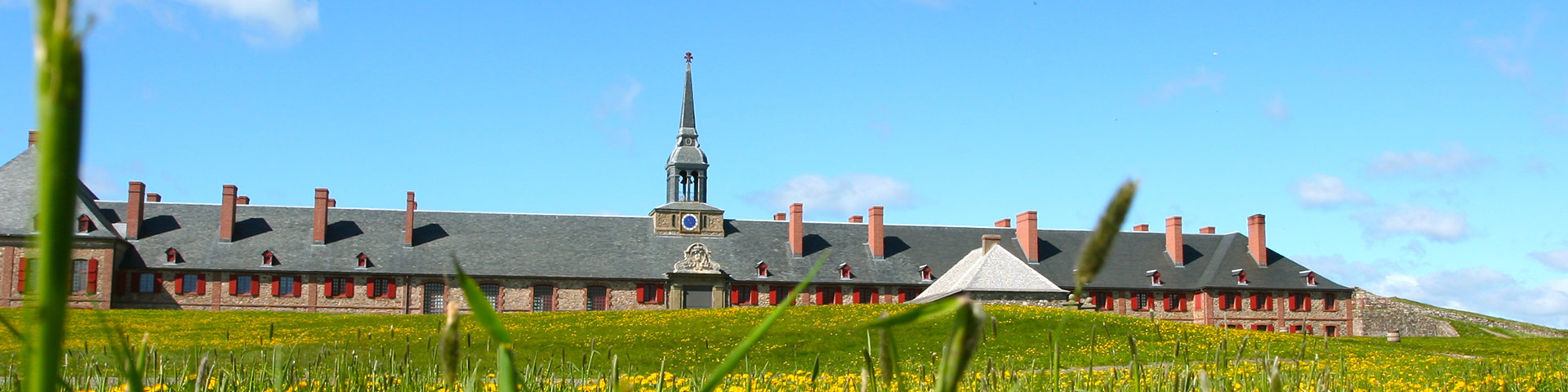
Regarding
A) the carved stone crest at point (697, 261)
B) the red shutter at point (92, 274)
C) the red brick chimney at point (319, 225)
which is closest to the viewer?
the red shutter at point (92, 274)

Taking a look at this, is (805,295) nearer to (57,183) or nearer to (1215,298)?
(1215,298)

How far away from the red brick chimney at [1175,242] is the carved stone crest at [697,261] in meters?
22.0

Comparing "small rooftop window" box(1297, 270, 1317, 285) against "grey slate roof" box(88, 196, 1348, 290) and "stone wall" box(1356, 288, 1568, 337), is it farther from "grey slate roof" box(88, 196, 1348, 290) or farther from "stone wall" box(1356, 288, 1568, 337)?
"stone wall" box(1356, 288, 1568, 337)

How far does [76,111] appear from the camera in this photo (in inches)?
21.9

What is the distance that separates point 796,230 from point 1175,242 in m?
18.2

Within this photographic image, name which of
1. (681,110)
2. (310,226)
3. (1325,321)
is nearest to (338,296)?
(310,226)

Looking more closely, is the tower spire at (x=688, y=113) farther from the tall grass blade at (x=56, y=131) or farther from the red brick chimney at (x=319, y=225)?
the tall grass blade at (x=56, y=131)

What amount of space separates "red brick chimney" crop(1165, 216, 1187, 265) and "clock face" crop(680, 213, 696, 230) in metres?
22.4

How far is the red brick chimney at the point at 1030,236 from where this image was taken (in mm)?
59750

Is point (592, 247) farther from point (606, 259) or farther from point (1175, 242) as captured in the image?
point (1175, 242)

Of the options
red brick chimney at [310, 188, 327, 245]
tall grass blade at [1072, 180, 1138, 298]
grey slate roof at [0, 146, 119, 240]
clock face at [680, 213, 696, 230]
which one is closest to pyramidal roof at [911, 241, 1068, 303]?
clock face at [680, 213, 696, 230]

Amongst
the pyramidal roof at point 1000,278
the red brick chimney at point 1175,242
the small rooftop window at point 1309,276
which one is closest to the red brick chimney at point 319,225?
the pyramidal roof at point 1000,278

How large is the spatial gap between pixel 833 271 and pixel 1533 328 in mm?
34585

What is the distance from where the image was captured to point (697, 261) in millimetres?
55000
